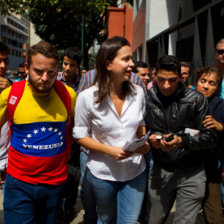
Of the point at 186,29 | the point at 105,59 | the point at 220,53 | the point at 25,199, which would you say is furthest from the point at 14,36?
the point at 25,199

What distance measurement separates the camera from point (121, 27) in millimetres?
21500

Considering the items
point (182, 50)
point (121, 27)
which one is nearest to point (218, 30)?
point (182, 50)

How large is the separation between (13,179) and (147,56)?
9359 mm

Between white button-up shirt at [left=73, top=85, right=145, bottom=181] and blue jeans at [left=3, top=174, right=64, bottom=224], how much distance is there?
0.41m

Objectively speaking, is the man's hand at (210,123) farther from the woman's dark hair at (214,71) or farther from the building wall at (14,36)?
the building wall at (14,36)

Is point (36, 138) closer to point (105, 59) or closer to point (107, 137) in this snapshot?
point (107, 137)

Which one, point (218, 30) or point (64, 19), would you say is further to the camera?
point (64, 19)

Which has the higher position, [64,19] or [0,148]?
[64,19]

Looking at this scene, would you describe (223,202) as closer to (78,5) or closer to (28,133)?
(28,133)

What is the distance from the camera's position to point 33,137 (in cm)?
231

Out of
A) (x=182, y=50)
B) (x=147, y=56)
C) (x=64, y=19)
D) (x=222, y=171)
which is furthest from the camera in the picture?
(x=64, y=19)

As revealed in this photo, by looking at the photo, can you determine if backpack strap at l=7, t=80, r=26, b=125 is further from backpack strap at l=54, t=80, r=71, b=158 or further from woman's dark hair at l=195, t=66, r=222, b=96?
woman's dark hair at l=195, t=66, r=222, b=96

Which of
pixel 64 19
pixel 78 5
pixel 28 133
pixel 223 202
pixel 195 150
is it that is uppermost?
pixel 64 19

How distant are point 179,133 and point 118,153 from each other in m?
0.67
